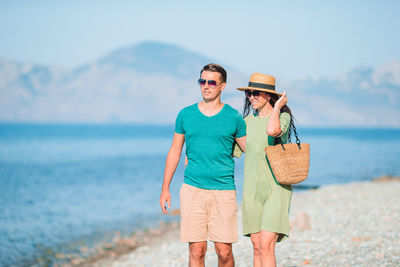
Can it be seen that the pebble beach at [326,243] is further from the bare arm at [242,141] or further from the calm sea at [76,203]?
the bare arm at [242,141]

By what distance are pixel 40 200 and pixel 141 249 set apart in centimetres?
1469

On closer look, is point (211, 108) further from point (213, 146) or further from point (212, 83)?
point (213, 146)

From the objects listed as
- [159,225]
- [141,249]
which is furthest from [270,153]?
[159,225]

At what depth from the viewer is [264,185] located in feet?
15.7

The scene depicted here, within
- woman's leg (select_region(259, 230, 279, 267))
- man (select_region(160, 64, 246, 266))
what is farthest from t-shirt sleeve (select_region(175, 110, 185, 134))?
woman's leg (select_region(259, 230, 279, 267))

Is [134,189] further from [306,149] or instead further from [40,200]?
[306,149]

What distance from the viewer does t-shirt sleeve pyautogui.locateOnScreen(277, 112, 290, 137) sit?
469 cm

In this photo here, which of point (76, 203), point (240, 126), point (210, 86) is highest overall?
point (210, 86)

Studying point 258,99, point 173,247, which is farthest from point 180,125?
point 173,247

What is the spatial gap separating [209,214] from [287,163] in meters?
0.95

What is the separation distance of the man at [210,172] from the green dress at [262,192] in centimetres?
13

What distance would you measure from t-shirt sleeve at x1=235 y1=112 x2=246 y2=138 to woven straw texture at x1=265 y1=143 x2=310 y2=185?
1.16 ft

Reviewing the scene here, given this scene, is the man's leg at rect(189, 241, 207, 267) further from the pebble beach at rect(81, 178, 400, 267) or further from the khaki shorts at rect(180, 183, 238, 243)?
the pebble beach at rect(81, 178, 400, 267)

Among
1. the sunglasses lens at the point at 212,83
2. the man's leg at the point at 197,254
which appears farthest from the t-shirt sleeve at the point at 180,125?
the man's leg at the point at 197,254
